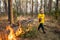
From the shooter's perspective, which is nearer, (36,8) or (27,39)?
(27,39)

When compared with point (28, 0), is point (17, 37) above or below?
below

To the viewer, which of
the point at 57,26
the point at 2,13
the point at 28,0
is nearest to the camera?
the point at 57,26

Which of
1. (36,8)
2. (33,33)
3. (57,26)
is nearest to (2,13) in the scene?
(36,8)

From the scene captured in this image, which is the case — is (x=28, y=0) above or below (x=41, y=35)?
above

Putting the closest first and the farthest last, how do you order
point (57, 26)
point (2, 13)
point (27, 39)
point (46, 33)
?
point (27, 39) → point (46, 33) → point (57, 26) → point (2, 13)

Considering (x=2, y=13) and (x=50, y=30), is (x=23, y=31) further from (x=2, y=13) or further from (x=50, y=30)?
(x=2, y=13)

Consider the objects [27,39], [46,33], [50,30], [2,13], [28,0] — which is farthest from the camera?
[28,0]

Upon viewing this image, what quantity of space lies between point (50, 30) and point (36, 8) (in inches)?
503

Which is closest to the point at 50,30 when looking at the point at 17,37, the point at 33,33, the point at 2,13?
the point at 33,33

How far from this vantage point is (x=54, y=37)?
11195 mm

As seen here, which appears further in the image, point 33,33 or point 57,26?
point 57,26

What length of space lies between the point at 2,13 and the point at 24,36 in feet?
44.2

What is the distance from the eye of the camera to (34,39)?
10.7m

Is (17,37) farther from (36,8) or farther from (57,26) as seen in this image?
(36,8)
